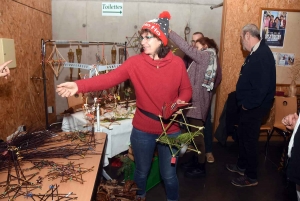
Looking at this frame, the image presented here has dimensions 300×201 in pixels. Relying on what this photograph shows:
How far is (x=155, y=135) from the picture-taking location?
80.0 inches

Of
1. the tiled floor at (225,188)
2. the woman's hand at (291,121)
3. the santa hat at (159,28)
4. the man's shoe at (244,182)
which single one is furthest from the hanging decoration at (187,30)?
the woman's hand at (291,121)

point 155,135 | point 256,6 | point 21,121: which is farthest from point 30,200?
point 256,6

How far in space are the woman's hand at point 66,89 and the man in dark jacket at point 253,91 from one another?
5.97 ft

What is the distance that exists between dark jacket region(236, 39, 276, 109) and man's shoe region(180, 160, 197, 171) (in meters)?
0.98

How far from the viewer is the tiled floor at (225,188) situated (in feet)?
9.19

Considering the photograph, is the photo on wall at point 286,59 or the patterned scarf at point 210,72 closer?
the patterned scarf at point 210,72

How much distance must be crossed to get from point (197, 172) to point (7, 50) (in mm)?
2490

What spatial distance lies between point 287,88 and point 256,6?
1363mm

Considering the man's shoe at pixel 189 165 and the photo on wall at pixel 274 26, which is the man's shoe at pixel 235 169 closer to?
the man's shoe at pixel 189 165

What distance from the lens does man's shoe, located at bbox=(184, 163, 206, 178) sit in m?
3.17

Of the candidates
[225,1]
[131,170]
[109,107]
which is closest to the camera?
[131,170]

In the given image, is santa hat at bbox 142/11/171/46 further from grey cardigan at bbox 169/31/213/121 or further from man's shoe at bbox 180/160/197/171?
man's shoe at bbox 180/160/197/171

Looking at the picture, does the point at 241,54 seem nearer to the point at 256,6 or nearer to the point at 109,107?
the point at 256,6

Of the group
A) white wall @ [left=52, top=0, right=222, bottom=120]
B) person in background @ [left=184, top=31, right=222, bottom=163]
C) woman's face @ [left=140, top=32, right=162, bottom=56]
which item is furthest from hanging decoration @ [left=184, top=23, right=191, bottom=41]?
woman's face @ [left=140, top=32, right=162, bottom=56]
